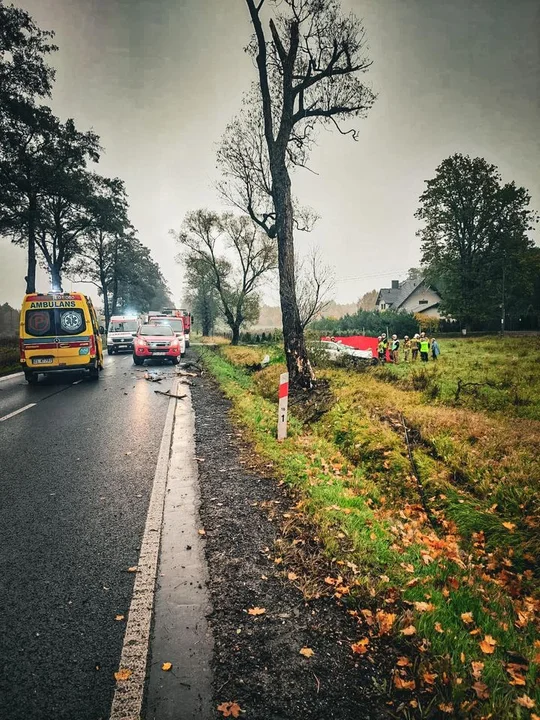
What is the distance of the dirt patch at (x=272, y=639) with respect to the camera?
1868 mm

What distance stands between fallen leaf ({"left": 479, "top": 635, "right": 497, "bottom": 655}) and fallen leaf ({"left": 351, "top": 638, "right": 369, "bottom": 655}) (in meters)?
0.82

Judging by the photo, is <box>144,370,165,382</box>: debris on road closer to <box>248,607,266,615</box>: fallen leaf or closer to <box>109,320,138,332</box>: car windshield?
<box>248,607,266,615</box>: fallen leaf

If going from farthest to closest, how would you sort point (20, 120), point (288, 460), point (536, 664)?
point (20, 120)
point (288, 460)
point (536, 664)

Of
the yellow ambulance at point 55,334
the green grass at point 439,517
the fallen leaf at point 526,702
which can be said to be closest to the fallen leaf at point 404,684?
the green grass at point 439,517

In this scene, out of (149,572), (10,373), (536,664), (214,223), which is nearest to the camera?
(536,664)

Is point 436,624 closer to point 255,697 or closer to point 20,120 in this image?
point 255,697

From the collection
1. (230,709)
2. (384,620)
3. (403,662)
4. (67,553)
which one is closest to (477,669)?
(403,662)

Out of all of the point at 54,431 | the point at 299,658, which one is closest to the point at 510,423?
the point at 299,658

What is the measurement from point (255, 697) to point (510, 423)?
7.30m

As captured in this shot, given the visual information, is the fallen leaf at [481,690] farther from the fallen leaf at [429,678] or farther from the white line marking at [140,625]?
the white line marking at [140,625]

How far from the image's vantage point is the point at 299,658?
212cm

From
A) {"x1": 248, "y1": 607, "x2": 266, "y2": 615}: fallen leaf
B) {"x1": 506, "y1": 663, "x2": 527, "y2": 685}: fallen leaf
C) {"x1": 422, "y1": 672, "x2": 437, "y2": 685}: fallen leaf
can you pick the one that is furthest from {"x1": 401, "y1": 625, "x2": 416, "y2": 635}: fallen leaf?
{"x1": 248, "y1": 607, "x2": 266, "y2": 615}: fallen leaf

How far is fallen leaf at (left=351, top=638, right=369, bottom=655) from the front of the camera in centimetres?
218

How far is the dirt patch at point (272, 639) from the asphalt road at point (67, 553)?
2.23 ft
